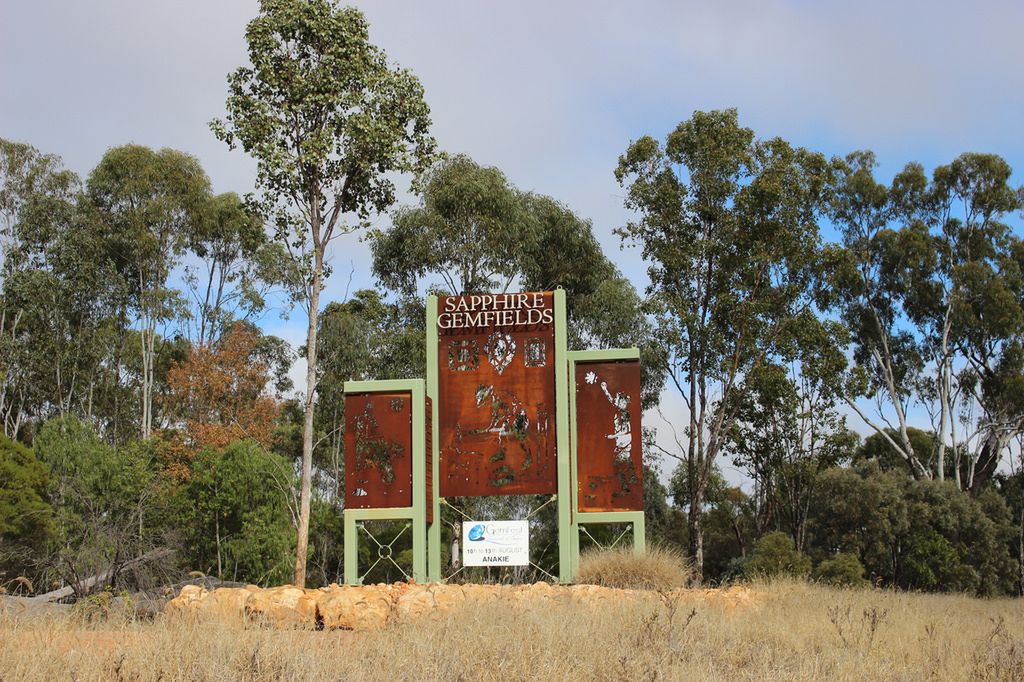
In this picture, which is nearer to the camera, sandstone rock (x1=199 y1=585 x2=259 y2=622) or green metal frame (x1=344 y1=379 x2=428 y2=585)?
sandstone rock (x1=199 y1=585 x2=259 y2=622)

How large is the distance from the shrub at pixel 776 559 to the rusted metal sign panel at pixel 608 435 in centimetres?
728

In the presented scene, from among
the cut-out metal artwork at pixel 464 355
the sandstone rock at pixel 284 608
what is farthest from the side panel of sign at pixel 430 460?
the sandstone rock at pixel 284 608

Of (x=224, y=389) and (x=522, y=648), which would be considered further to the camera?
(x=224, y=389)

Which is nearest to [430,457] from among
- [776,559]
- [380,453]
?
[380,453]

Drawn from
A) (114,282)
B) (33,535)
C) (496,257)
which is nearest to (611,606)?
(496,257)

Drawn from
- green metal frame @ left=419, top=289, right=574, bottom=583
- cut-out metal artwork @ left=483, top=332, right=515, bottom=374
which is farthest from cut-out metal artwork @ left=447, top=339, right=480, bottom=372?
green metal frame @ left=419, top=289, right=574, bottom=583

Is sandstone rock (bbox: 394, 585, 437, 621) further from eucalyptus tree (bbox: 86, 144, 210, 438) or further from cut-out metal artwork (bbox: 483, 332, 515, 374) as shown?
eucalyptus tree (bbox: 86, 144, 210, 438)

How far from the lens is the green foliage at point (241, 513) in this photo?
31.5 m

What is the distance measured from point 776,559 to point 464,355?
11.5m

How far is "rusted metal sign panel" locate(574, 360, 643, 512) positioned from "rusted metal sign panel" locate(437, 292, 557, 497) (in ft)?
2.00

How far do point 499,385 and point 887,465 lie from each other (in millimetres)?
28499

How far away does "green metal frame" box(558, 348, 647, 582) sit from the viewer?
65.3 ft

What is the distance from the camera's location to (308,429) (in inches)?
810

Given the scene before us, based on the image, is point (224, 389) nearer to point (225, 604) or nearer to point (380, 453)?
point (380, 453)
